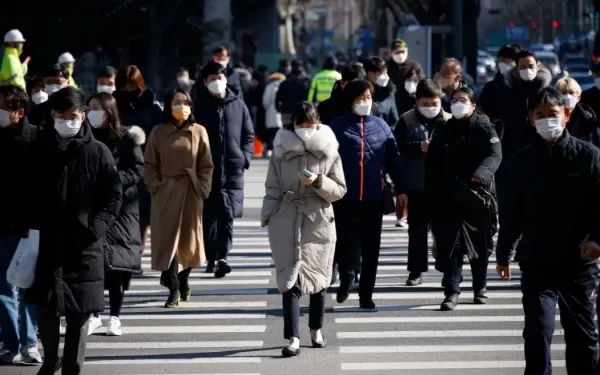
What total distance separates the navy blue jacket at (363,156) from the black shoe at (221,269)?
2.27 meters

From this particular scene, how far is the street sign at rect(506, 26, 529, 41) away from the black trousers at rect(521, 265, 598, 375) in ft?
283

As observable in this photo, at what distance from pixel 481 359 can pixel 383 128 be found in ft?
8.49

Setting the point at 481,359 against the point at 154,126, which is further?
the point at 154,126

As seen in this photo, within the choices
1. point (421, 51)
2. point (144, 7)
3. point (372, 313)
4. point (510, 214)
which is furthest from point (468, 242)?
point (144, 7)

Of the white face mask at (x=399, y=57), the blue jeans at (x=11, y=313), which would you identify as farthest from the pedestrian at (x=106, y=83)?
the white face mask at (x=399, y=57)

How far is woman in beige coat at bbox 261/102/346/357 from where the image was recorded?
9969 mm

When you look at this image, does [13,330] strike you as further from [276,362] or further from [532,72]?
[532,72]

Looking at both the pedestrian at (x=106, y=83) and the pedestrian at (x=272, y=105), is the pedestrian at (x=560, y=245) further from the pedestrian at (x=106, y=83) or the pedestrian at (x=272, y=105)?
the pedestrian at (x=272, y=105)

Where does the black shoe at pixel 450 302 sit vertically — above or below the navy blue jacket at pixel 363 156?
below

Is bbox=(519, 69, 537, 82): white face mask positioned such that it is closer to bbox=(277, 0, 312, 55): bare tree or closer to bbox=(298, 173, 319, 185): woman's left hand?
bbox=(298, 173, 319, 185): woman's left hand

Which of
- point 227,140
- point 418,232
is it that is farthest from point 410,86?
point 418,232

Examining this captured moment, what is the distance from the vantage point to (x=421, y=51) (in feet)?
93.1

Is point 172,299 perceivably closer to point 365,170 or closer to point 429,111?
point 365,170

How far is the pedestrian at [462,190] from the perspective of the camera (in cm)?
1153
